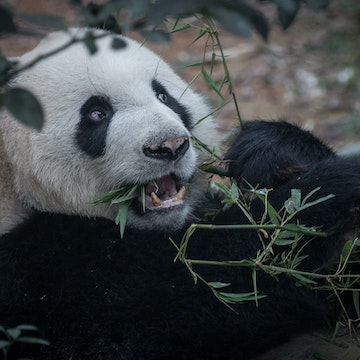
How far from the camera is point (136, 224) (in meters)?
3.41

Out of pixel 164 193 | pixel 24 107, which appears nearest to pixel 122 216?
pixel 164 193

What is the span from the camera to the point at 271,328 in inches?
125

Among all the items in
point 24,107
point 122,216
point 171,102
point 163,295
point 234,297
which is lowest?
point 163,295

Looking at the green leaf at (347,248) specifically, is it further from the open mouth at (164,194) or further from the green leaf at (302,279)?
the open mouth at (164,194)

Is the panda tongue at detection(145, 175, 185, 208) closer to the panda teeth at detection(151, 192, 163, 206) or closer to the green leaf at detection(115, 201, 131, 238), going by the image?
the panda teeth at detection(151, 192, 163, 206)

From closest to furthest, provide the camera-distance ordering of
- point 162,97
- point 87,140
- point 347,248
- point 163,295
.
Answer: point 347,248, point 163,295, point 87,140, point 162,97

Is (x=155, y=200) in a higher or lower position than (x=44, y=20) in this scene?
lower

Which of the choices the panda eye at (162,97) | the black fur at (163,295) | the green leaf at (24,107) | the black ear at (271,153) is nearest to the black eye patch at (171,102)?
the panda eye at (162,97)

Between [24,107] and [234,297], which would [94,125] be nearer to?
[234,297]

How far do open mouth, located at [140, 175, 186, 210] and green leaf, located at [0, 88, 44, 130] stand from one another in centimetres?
136

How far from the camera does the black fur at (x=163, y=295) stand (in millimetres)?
3137

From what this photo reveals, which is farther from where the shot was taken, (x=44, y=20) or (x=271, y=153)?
(x=271, y=153)

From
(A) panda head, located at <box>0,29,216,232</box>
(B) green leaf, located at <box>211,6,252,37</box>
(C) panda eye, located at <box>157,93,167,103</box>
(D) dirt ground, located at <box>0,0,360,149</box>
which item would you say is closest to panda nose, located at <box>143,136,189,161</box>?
(A) panda head, located at <box>0,29,216,232</box>

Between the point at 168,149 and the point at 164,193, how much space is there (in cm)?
32
